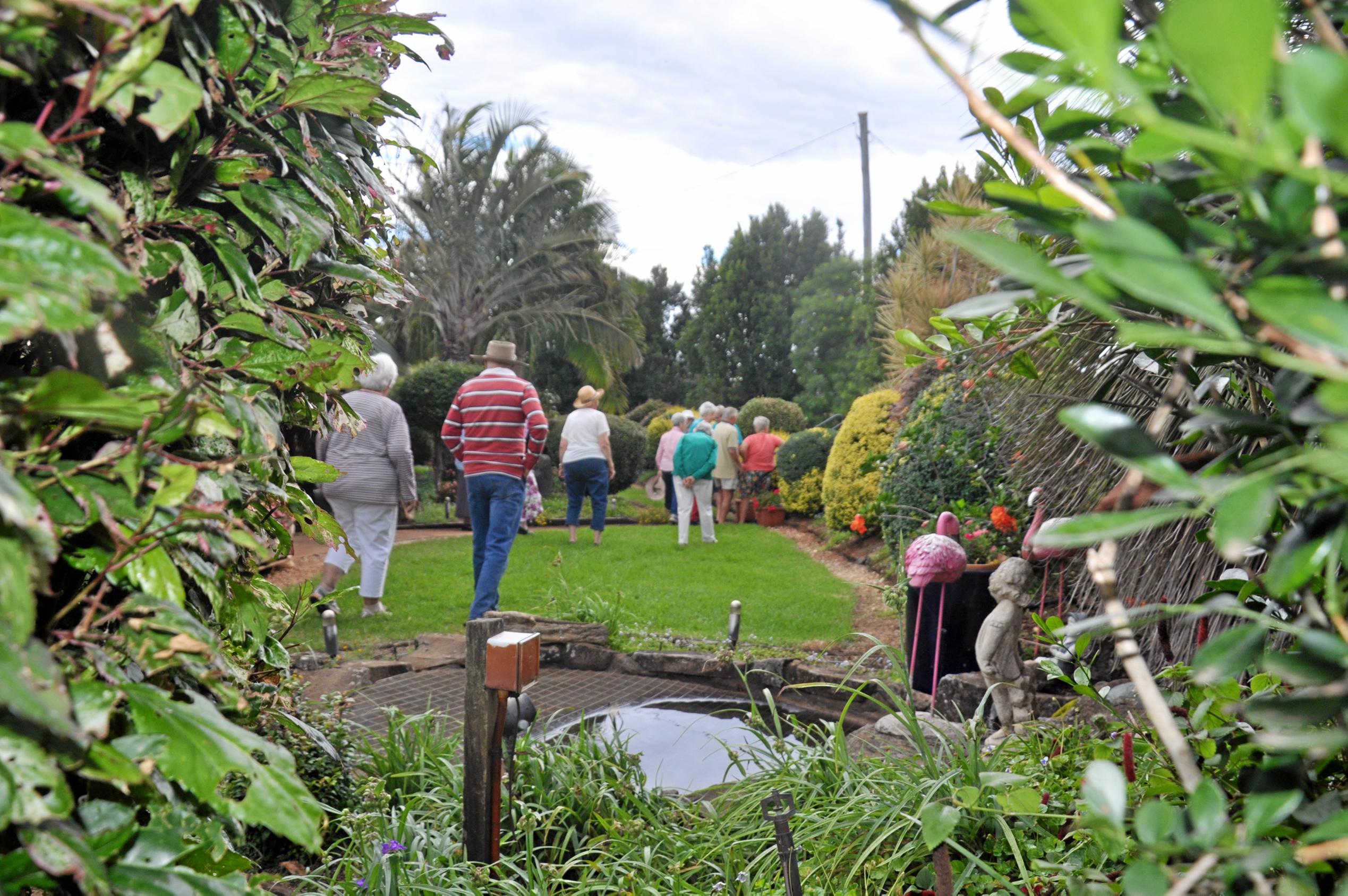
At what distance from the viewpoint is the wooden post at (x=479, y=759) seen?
2465 millimetres

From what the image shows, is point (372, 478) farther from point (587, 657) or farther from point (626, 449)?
point (626, 449)

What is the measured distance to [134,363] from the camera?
841 millimetres

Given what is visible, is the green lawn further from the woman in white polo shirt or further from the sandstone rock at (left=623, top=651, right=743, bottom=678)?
the woman in white polo shirt

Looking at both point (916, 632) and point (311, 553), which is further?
point (311, 553)

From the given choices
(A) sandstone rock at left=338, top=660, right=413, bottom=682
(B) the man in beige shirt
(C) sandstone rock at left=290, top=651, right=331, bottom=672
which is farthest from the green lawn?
(B) the man in beige shirt

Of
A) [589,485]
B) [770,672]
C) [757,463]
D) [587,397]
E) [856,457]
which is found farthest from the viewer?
[757,463]

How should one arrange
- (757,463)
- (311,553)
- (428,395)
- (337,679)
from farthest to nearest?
1. (428,395)
2. (757,463)
3. (311,553)
4. (337,679)

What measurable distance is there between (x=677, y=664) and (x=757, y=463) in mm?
7988

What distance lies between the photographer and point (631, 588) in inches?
296

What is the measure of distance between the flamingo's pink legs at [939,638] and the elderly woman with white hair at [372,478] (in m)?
3.34

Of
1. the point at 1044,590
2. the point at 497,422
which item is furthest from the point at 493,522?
the point at 1044,590

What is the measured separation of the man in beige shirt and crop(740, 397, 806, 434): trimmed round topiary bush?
7.07 meters

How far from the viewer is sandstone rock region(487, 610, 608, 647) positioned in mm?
5504

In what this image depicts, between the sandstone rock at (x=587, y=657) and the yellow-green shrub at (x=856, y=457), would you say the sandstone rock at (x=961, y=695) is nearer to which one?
the sandstone rock at (x=587, y=657)
